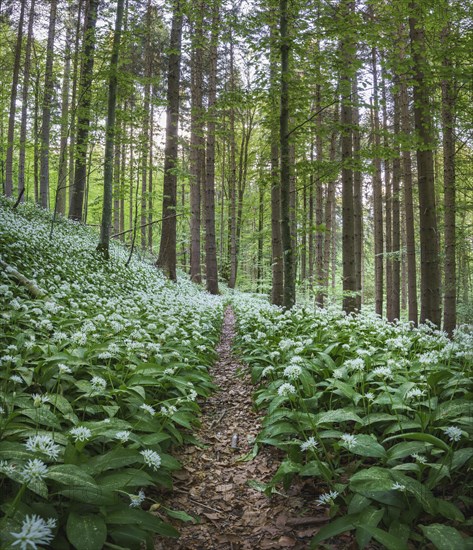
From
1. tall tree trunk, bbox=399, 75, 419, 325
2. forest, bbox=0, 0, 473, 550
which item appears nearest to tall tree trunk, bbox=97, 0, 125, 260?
forest, bbox=0, 0, 473, 550

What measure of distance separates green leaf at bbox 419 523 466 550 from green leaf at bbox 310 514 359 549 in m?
0.36

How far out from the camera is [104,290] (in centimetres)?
840

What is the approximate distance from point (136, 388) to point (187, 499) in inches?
38.7

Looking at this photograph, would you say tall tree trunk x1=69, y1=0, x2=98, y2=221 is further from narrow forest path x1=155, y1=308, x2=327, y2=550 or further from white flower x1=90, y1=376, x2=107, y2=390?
narrow forest path x1=155, y1=308, x2=327, y2=550

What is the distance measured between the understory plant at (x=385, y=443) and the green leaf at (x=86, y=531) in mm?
Answer: 1140

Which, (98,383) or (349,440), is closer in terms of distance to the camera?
(349,440)

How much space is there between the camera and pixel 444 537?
177 cm

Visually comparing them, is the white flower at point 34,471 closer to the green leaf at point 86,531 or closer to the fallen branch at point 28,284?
the green leaf at point 86,531

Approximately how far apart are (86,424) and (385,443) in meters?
2.25

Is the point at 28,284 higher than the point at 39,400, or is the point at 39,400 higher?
the point at 28,284

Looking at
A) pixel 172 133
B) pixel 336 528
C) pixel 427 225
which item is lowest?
pixel 336 528

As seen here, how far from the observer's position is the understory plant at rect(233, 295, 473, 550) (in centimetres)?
201

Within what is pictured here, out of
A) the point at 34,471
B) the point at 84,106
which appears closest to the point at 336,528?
the point at 34,471

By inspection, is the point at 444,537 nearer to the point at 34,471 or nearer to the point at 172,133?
the point at 34,471
